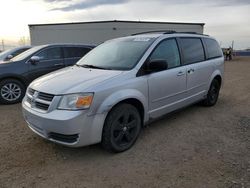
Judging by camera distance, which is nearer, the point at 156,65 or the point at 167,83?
the point at 156,65

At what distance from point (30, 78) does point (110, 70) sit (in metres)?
3.92

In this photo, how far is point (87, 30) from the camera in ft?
80.1

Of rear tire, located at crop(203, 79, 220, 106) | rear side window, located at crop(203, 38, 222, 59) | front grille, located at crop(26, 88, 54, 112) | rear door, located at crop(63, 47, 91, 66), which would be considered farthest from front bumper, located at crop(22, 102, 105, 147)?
rear door, located at crop(63, 47, 91, 66)

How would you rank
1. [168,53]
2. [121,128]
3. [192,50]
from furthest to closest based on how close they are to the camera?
[192,50], [168,53], [121,128]

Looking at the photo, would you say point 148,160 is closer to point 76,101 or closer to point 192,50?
point 76,101

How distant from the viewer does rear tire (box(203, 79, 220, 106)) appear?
632 cm

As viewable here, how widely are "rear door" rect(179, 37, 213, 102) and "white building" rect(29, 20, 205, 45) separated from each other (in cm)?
1881

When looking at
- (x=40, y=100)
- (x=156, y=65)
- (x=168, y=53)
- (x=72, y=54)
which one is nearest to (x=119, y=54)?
(x=156, y=65)

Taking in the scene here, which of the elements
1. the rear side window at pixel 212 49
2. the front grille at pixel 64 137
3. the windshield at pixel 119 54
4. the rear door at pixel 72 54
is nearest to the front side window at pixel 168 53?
the windshield at pixel 119 54

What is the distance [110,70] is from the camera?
421 cm

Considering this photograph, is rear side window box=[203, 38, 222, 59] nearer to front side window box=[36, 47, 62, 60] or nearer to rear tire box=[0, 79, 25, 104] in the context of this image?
front side window box=[36, 47, 62, 60]

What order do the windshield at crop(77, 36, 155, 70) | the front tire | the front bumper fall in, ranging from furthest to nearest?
the windshield at crop(77, 36, 155, 70), the front tire, the front bumper

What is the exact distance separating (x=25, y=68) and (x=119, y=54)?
3.67m

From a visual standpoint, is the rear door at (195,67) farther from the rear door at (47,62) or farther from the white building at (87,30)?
the white building at (87,30)
